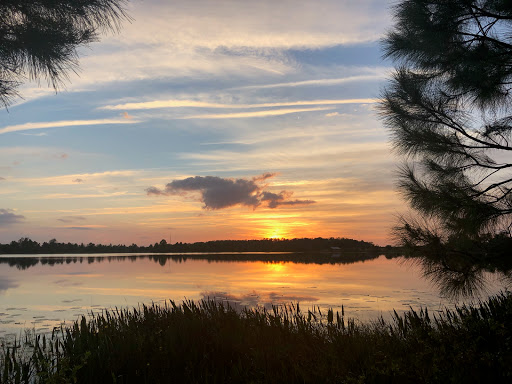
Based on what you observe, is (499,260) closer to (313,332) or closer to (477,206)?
(477,206)

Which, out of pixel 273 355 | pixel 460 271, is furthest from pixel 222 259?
pixel 273 355

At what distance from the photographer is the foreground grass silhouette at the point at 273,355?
5.47 meters

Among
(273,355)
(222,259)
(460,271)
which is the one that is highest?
(460,271)

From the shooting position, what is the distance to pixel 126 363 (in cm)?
687

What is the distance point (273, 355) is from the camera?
6844mm

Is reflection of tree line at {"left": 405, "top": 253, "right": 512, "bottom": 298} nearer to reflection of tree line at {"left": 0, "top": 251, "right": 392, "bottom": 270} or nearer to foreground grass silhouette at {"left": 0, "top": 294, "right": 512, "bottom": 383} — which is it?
foreground grass silhouette at {"left": 0, "top": 294, "right": 512, "bottom": 383}

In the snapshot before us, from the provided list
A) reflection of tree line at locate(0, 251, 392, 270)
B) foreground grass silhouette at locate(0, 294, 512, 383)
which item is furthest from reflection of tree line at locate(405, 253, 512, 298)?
reflection of tree line at locate(0, 251, 392, 270)

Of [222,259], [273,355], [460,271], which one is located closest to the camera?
[273,355]

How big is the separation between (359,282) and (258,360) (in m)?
16.5

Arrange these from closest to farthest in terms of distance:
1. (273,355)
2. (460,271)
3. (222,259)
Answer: (273,355) → (460,271) → (222,259)

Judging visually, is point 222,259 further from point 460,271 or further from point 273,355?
point 273,355

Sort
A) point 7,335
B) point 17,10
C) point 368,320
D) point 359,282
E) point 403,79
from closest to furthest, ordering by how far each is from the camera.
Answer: point 17,10 < point 403,79 < point 7,335 < point 368,320 < point 359,282

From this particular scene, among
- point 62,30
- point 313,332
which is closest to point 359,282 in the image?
point 313,332

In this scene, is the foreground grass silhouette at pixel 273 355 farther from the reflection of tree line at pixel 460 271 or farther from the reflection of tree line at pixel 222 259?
the reflection of tree line at pixel 222 259
